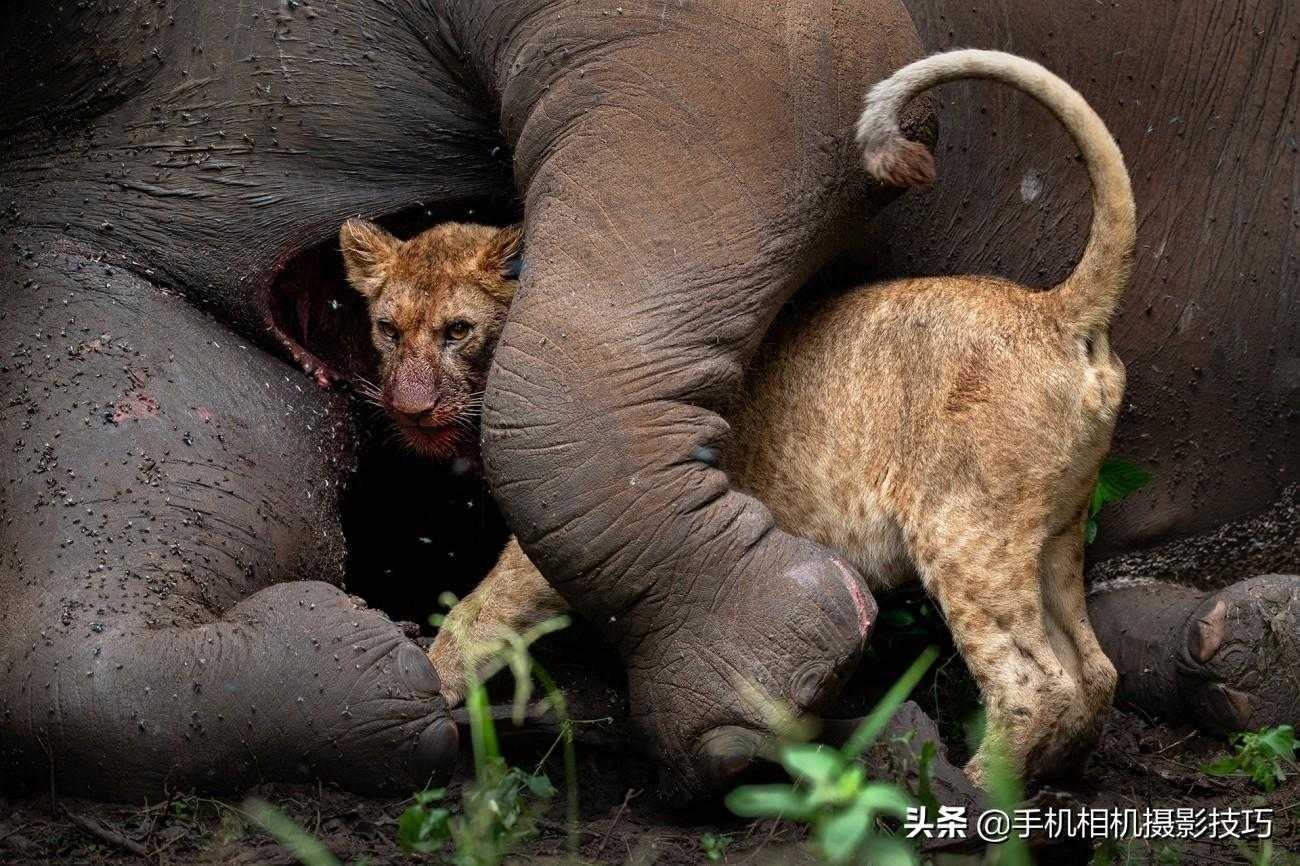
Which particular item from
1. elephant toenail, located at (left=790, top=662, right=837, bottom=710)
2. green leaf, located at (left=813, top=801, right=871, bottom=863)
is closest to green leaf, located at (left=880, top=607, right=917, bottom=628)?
elephant toenail, located at (left=790, top=662, right=837, bottom=710)

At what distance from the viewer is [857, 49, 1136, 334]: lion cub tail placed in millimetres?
3824

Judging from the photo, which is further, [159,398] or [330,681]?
[159,398]

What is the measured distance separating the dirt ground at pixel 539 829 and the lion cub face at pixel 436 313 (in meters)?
0.80

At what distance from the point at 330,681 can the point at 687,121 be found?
54.6 inches

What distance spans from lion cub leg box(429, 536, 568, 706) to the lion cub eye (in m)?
0.61

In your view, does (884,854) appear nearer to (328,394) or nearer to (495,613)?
(495,613)

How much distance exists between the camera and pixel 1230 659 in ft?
14.7

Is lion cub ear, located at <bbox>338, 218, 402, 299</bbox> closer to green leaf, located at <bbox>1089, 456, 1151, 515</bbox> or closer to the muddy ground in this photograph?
the muddy ground

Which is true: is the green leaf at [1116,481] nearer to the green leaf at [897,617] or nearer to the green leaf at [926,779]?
the green leaf at [897,617]

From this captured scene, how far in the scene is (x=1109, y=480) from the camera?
4711 millimetres

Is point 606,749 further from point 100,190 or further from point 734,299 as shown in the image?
point 100,190

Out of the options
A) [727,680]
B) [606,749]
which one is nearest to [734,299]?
[727,680]

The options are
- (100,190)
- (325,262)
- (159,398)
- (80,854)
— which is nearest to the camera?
(80,854)

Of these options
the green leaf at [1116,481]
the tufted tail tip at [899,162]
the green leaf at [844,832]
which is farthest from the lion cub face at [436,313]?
the green leaf at [844,832]
